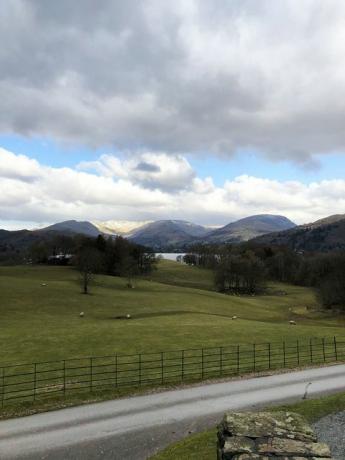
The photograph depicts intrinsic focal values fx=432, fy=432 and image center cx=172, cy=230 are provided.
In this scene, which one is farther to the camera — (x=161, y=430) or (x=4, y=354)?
(x=4, y=354)

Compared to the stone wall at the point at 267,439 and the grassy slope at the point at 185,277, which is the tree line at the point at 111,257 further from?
the stone wall at the point at 267,439

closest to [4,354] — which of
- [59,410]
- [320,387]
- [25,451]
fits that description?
[59,410]

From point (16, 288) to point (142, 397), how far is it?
73421 millimetres

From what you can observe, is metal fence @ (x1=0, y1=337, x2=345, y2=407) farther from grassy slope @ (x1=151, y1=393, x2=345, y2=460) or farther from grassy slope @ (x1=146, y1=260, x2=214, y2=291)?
grassy slope @ (x1=146, y1=260, x2=214, y2=291)

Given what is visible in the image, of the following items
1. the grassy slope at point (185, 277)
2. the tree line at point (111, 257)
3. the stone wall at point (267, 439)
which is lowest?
the grassy slope at point (185, 277)

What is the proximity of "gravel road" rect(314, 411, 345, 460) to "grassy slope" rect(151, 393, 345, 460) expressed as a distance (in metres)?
0.66

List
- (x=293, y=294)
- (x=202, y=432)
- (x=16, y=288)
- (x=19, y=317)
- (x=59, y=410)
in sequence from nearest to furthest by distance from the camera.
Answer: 1. (x=202, y=432)
2. (x=59, y=410)
3. (x=19, y=317)
4. (x=16, y=288)
5. (x=293, y=294)

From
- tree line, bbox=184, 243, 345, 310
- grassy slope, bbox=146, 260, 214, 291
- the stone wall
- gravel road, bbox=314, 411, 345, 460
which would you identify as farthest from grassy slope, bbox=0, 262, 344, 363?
the stone wall

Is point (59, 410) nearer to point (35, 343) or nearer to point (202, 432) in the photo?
point (202, 432)

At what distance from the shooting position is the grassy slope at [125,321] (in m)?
50.9

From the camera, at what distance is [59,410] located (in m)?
29.7

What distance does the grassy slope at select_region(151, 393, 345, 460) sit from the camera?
69.9 ft

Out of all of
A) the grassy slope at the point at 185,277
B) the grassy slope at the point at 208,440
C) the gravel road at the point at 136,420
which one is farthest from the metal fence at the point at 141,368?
the grassy slope at the point at 185,277

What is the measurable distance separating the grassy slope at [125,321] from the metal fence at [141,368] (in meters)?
3.53
